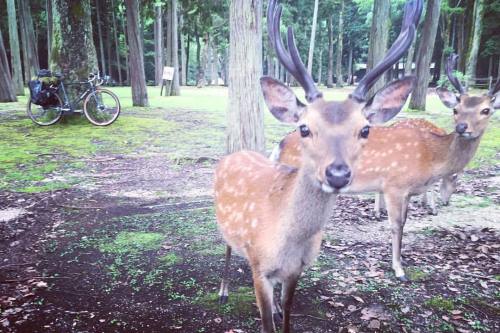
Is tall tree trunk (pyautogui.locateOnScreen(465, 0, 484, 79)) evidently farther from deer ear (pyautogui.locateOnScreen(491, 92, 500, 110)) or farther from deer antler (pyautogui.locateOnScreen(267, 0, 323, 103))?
deer antler (pyautogui.locateOnScreen(267, 0, 323, 103))

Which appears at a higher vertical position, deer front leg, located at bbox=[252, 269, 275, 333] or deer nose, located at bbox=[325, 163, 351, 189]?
deer nose, located at bbox=[325, 163, 351, 189]

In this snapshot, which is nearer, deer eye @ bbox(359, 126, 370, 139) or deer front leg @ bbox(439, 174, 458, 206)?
deer eye @ bbox(359, 126, 370, 139)

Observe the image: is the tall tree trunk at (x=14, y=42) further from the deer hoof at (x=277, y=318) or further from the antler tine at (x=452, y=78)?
the deer hoof at (x=277, y=318)

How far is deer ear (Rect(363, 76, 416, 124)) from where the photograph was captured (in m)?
2.61

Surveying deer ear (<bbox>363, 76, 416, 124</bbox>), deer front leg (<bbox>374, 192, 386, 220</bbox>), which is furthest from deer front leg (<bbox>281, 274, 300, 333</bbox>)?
deer front leg (<bbox>374, 192, 386, 220</bbox>)

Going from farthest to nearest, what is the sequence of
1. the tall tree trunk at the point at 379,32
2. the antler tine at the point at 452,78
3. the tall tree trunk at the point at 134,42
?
1. the tall tree trunk at the point at 134,42
2. the tall tree trunk at the point at 379,32
3. the antler tine at the point at 452,78

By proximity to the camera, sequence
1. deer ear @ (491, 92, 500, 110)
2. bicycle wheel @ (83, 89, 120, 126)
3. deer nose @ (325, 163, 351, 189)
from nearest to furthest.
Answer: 1. deer nose @ (325, 163, 351, 189)
2. deer ear @ (491, 92, 500, 110)
3. bicycle wheel @ (83, 89, 120, 126)

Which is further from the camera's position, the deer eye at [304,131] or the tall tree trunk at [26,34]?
the tall tree trunk at [26,34]

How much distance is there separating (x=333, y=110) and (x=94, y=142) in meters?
7.68

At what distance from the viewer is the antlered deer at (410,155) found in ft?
14.3

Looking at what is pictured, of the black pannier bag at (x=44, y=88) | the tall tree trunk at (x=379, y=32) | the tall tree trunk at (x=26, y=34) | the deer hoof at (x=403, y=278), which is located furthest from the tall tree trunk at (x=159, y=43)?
the deer hoof at (x=403, y=278)

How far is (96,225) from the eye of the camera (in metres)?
4.75

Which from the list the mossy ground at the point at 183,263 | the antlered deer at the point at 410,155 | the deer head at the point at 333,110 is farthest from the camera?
the antlered deer at the point at 410,155

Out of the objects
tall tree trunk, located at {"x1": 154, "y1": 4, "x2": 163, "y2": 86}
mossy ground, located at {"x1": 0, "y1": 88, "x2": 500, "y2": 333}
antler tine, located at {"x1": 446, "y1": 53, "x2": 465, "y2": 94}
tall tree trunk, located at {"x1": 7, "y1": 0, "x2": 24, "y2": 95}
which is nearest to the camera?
mossy ground, located at {"x1": 0, "y1": 88, "x2": 500, "y2": 333}
